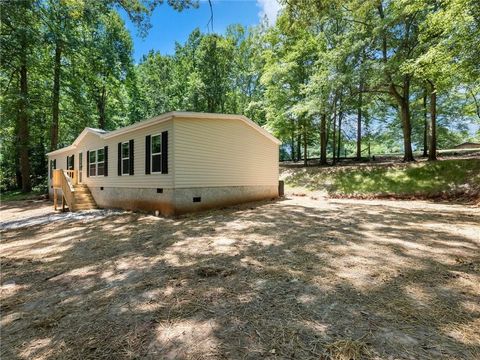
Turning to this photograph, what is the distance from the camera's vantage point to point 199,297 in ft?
10.4

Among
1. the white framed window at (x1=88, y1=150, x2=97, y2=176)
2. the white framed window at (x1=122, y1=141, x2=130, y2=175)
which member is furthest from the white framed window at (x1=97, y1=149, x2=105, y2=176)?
the white framed window at (x1=122, y1=141, x2=130, y2=175)

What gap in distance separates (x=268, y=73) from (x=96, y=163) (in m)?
13.4

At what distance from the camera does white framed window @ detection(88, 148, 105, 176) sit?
13617mm

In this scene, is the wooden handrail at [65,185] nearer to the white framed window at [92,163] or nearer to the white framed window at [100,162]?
the white framed window at [100,162]

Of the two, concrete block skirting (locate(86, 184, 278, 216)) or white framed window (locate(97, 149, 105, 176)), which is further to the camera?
white framed window (locate(97, 149, 105, 176))

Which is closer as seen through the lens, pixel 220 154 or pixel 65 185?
pixel 220 154

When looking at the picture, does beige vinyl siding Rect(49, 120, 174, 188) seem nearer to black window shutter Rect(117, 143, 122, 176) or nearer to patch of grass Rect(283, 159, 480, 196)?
black window shutter Rect(117, 143, 122, 176)

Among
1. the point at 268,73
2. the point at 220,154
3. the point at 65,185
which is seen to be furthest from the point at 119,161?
the point at 268,73

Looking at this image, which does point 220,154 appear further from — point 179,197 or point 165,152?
point 179,197

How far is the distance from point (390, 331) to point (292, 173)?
1676 centimetres

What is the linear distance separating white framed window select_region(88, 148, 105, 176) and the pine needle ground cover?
11.1 metres

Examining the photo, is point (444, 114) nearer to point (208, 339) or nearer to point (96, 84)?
point (208, 339)

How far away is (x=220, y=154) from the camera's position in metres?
10.7

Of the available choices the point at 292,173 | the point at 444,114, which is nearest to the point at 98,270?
the point at 292,173
